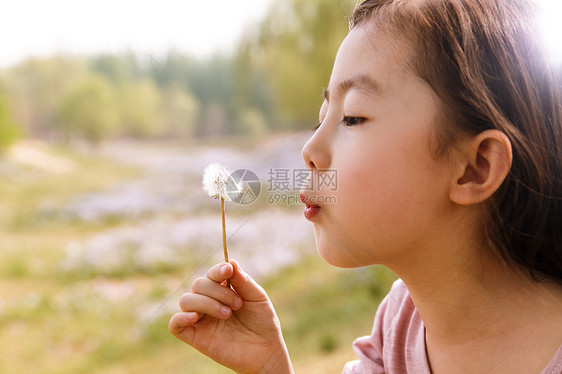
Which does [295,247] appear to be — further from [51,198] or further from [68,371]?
[51,198]

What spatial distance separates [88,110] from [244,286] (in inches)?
193

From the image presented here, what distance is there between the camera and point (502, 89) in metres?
0.57

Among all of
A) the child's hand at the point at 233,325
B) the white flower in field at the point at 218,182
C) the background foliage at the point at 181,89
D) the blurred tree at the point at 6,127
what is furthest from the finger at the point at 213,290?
the blurred tree at the point at 6,127

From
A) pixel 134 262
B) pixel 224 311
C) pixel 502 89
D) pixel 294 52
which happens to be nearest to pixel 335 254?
pixel 224 311

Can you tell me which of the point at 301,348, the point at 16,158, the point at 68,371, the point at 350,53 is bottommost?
the point at 68,371

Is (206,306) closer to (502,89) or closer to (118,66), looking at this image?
(502,89)

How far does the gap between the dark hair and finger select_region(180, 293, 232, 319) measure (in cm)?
35

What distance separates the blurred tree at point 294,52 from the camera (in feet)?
13.0

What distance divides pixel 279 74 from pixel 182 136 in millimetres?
1196

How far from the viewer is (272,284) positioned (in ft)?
10.2

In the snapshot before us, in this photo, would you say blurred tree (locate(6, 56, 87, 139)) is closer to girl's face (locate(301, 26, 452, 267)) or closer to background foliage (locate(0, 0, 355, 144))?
background foliage (locate(0, 0, 355, 144))

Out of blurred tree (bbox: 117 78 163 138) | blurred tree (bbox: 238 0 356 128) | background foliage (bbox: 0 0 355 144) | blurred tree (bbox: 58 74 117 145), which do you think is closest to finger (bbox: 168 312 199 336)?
Answer: blurred tree (bbox: 238 0 356 128)

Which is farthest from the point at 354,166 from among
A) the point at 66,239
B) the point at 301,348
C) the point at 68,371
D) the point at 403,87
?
the point at 66,239

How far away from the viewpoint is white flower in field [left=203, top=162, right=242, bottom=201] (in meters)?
0.65
